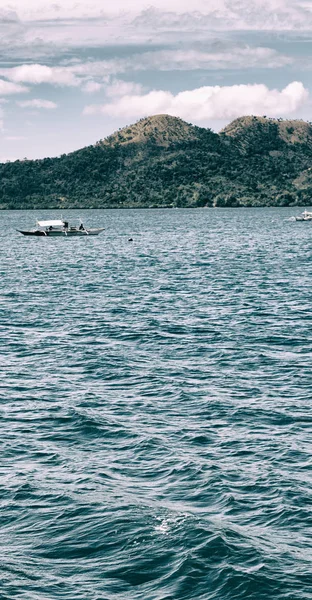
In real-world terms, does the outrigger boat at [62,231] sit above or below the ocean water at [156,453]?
above

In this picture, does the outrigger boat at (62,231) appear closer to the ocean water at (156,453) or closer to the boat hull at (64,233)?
the boat hull at (64,233)

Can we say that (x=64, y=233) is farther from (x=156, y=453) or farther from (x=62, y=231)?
(x=156, y=453)

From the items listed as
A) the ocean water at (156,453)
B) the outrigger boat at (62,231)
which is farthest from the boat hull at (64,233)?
the ocean water at (156,453)

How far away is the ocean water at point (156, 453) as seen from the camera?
70.0ft

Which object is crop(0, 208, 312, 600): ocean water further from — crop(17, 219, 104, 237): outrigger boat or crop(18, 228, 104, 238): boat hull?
crop(18, 228, 104, 238): boat hull

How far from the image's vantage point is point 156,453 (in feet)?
98.0

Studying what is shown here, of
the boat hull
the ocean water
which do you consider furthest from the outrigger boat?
the ocean water

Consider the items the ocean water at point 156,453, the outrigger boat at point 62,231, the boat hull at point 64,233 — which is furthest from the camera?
the boat hull at point 64,233

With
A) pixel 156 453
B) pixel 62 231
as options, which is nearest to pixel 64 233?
pixel 62 231

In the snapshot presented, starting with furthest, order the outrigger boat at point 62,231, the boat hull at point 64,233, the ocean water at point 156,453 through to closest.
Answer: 1. the boat hull at point 64,233
2. the outrigger boat at point 62,231
3. the ocean water at point 156,453

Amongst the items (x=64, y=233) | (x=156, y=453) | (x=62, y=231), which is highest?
(x=62, y=231)

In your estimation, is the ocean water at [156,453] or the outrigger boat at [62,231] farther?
the outrigger boat at [62,231]

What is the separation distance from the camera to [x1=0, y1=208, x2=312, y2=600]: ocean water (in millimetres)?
21344

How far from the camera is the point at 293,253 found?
138125 millimetres
